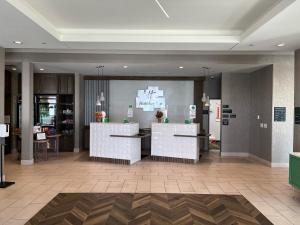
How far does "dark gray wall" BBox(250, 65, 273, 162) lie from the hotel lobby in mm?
31

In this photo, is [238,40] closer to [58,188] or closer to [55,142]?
[58,188]

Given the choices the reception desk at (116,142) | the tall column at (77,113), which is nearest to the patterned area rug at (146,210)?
the reception desk at (116,142)

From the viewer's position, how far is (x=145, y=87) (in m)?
10.4

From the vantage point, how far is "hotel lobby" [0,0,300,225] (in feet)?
14.4

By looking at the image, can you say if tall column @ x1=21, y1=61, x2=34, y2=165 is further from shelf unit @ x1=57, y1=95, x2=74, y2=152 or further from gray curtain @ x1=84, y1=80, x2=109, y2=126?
gray curtain @ x1=84, y1=80, x2=109, y2=126

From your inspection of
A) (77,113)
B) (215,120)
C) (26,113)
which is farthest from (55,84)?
(215,120)

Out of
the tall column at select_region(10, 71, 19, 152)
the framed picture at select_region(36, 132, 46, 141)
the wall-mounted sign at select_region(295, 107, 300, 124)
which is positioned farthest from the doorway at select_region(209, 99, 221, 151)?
the tall column at select_region(10, 71, 19, 152)

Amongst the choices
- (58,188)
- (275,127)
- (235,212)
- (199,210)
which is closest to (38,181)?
(58,188)

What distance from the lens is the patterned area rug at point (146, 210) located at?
12.8ft

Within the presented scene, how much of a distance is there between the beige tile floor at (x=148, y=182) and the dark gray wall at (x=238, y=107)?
121cm

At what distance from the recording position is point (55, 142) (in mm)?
9297

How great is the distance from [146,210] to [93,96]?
22.2ft

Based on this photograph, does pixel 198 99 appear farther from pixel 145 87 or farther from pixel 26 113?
pixel 26 113

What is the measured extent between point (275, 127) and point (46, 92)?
7294 millimetres
